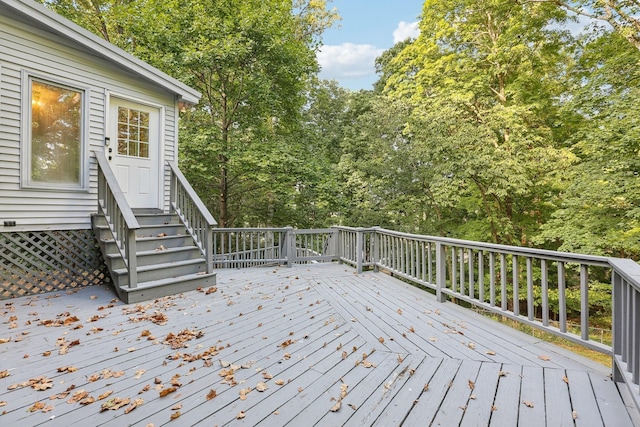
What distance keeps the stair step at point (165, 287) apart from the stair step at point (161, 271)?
0.06m

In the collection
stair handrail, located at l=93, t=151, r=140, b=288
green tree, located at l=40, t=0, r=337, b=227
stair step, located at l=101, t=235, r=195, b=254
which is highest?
green tree, located at l=40, t=0, r=337, b=227

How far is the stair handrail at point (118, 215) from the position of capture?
3.88 meters

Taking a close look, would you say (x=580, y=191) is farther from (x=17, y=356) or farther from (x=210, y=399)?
(x=17, y=356)

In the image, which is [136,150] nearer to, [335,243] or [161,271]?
[161,271]

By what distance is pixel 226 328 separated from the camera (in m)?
3.15

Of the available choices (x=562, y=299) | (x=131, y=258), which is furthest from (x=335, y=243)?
(x=562, y=299)

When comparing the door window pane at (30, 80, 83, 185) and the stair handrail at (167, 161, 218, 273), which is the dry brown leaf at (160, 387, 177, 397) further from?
the door window pane at (30, 80, 83, 185)

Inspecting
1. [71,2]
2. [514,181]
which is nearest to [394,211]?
[514,181]

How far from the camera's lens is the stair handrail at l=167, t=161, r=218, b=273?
15.9ft

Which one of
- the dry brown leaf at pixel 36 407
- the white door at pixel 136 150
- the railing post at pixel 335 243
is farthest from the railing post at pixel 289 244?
the dry brown leaf at pixel 36 407

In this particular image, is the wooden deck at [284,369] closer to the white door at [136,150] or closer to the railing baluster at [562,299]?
the railing baluster at [562,299]

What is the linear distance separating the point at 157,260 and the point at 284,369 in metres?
2.99

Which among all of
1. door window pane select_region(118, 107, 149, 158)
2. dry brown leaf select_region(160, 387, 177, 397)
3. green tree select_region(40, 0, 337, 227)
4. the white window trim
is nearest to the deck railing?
door window pane select_region(118, 107, 149, 158)

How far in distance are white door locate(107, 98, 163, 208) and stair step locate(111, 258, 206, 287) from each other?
156cm
